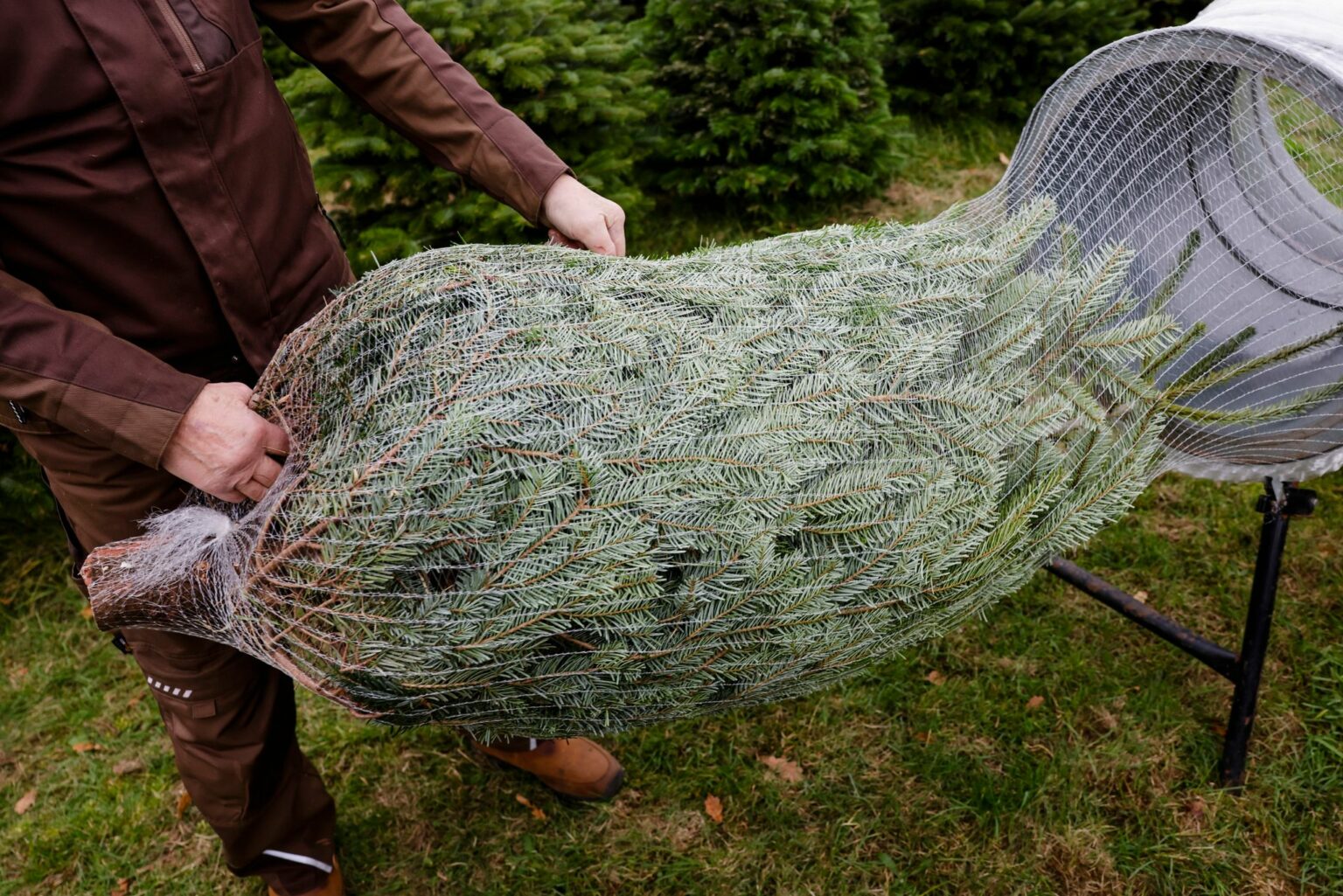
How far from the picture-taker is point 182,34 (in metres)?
1.42

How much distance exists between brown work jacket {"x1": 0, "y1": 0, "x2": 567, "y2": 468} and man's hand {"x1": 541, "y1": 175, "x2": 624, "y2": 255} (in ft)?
0.11

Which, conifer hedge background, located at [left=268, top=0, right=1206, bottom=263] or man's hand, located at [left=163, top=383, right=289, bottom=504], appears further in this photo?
conifer hedge background, located at [left=268, top=0, right=1206, bottom=263]

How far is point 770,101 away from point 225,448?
11.5 feet

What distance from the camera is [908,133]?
176 inches

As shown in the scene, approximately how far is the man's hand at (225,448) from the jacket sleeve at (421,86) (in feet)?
2.41

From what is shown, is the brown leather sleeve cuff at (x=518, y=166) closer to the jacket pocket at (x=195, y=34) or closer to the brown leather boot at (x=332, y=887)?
the jacket pocket at (x=195, y=34)

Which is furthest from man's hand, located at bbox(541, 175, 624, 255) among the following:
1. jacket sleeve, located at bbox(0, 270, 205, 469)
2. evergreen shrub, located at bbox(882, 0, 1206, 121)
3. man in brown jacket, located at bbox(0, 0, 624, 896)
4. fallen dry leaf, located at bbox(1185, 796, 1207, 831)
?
evergreen shrub, located at bbox(882, 0, 1206, 121)

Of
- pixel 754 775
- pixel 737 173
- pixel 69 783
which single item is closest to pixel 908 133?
pixel 737 173

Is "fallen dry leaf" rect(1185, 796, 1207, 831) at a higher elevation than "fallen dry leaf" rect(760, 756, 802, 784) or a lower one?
higher

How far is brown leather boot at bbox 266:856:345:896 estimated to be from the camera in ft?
7.25

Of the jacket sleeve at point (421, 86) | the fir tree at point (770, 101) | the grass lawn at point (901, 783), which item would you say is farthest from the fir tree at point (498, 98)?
the grass lawn at point (901, 783)

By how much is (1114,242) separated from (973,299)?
0.48 m

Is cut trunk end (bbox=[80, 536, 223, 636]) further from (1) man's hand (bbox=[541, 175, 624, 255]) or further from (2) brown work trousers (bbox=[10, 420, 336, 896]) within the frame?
(1) man's hand (bbox=[541, 175, 624, 255])

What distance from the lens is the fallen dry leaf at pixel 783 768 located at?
254cm
